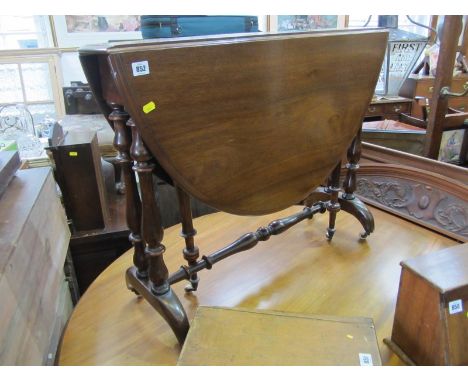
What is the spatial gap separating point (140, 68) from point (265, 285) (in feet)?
3.07

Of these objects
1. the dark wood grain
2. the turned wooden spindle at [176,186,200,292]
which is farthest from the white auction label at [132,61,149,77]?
the dark wood grain

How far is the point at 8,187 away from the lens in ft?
4.51

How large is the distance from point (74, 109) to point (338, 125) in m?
2.17

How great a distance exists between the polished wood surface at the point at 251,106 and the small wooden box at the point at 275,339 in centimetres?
35

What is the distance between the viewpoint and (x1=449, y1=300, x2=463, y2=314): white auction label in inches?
37.6

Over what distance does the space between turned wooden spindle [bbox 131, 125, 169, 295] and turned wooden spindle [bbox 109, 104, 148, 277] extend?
75 millimetres

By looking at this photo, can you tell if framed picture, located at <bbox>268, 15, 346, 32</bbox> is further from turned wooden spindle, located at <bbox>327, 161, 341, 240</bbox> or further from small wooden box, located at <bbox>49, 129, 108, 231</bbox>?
small wooden box, located at <bbox>49, 129, 108, 231</bbox>

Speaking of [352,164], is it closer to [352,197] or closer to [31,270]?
[352,197]

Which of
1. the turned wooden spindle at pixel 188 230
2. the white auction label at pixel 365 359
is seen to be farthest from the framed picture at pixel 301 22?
the white auction label at pixel 365 359

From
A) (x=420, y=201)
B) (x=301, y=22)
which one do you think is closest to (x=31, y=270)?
(x=420, y=201)

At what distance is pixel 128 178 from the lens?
3.76ft
